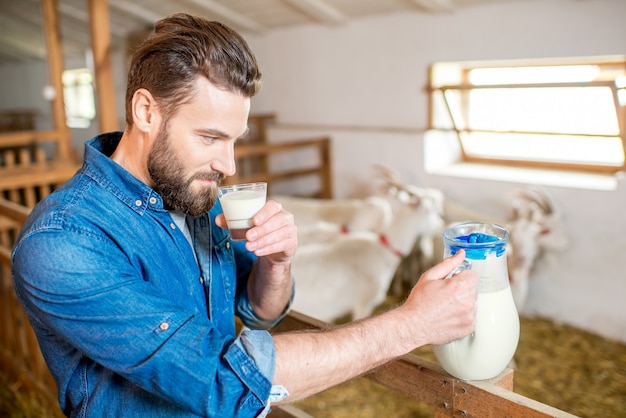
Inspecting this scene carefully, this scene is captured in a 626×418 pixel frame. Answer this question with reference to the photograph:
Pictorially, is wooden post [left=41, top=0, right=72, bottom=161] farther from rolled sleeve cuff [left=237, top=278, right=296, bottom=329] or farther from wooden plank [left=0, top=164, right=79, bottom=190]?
rolled sleeve cuff [left=237, top=278, right=296, bottom=329]

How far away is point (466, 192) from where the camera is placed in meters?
5.28

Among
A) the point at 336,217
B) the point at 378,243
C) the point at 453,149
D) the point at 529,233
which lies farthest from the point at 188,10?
the point at 529,233

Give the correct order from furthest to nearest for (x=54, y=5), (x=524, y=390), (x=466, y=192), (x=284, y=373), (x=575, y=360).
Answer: (x=54, y=5) → (x=466, y=192) → (x=575, y=360) → (x=524, y=390) → (x=284, y=373)

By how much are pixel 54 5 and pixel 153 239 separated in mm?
5301

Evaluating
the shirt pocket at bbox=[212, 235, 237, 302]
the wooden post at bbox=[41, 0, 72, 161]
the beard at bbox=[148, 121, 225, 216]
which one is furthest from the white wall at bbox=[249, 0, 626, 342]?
the beard at bbox=[148, 121, 225, 216]

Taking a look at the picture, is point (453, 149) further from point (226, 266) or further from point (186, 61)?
point (186, 61)

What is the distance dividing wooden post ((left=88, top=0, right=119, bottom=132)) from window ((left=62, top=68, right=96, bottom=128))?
5976 mm

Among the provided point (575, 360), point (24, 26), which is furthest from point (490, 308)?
point (24, 26)

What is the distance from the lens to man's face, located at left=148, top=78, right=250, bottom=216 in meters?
1.24

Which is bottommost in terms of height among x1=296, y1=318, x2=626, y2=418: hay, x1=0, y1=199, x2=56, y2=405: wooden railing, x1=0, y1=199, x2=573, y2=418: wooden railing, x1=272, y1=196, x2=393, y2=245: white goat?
x1=296, y1=318, x2=626, y2=418: hay

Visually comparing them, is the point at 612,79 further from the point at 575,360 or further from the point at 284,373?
the point at 284,373

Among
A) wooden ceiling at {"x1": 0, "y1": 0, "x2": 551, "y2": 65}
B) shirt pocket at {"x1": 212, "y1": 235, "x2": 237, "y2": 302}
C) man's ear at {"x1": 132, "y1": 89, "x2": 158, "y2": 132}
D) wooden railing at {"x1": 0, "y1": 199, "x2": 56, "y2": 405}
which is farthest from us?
wooden ceiling at {"x1": 0, "y1": 0, "x2": 551, "y2": 65}

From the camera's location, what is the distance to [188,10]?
650 centimetres

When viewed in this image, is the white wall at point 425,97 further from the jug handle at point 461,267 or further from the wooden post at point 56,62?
the jug handle at point 461,267
